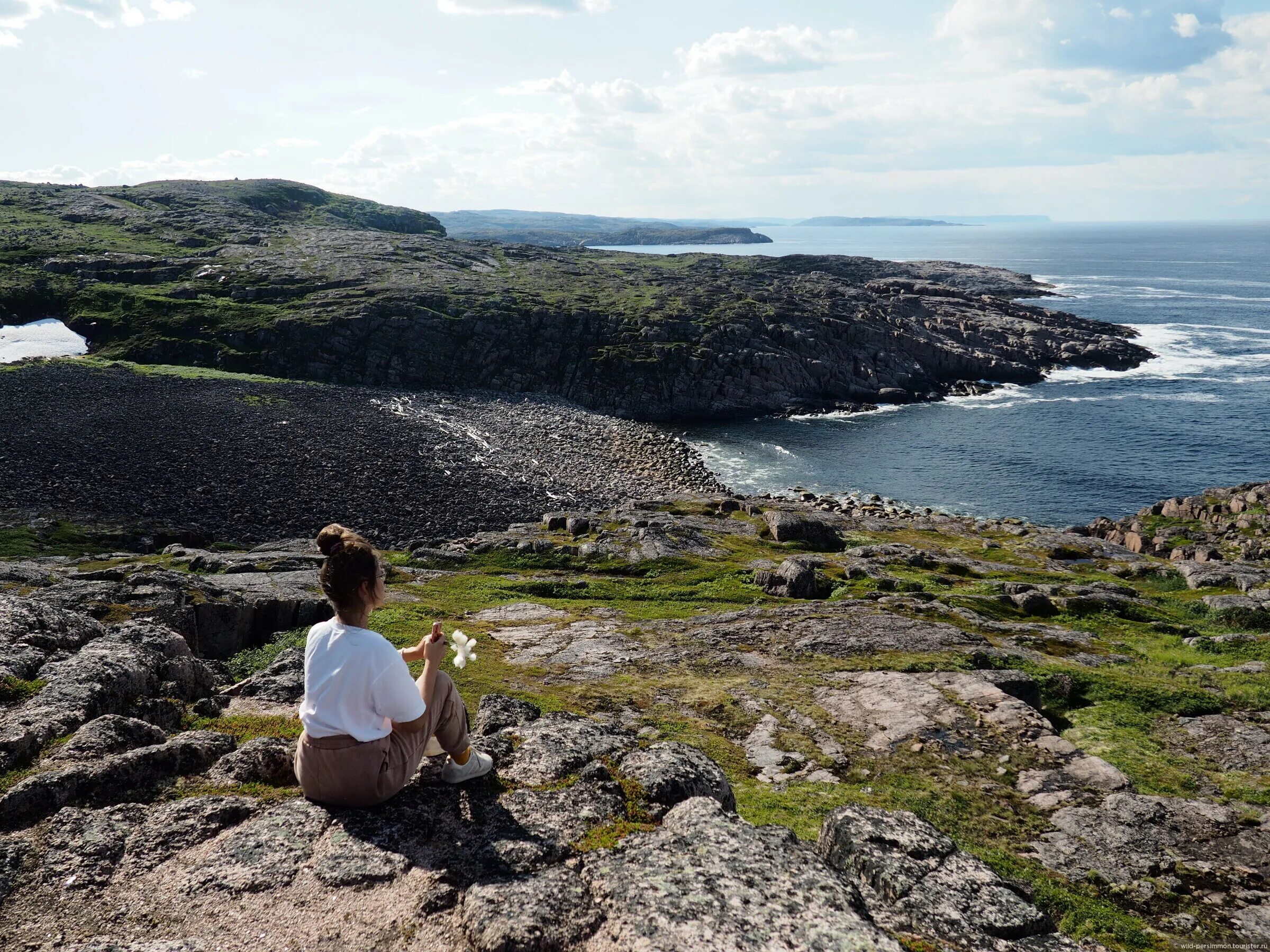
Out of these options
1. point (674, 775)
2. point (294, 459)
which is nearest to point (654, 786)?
point (674, 775)

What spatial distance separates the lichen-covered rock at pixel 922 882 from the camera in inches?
306

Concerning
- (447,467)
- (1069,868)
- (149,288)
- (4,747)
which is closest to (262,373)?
(149,288)

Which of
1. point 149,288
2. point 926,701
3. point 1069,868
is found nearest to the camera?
point 1069,868

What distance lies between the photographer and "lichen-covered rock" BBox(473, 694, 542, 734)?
39.1ft

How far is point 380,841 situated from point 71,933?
9.00 feet

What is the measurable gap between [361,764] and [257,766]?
7.76ft

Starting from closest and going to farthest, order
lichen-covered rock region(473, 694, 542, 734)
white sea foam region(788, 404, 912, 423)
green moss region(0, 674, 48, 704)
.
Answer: green moss region(0, 674, 48, 704) < lichen-covered rock region(473, 694, 542, 734) < white sea foam region(788, 404, 912, 423)

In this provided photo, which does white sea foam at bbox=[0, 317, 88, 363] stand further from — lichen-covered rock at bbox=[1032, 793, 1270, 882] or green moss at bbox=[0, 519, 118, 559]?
lichen-covered rock at bbox=[1032, 793, 1270, 882]

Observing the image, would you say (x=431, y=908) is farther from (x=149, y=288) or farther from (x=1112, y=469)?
(x=149, y=288)

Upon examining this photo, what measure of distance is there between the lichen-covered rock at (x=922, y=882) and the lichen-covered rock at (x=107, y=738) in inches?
382

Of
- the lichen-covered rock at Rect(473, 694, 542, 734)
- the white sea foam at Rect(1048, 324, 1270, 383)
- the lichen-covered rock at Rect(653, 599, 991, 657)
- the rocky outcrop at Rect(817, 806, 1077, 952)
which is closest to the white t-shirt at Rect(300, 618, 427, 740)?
the lichen-covered rock at Rect(473, 694, 542, 734)

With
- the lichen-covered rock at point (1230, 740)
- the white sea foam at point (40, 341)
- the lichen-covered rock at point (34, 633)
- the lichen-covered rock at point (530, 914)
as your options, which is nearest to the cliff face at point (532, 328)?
the white sea foam at point (40, 341)

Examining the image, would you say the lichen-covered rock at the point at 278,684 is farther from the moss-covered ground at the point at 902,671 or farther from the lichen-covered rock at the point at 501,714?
the lichen-covered rock at the point at 501,714

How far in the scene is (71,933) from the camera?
6.61 m
